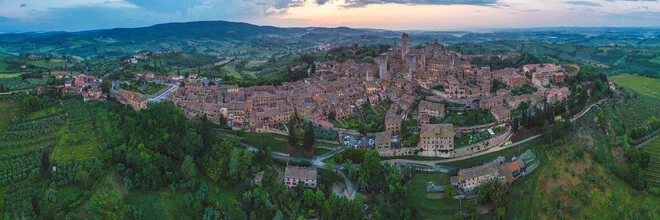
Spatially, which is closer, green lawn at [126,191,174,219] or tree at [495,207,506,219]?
tree at [495,207,506,219]

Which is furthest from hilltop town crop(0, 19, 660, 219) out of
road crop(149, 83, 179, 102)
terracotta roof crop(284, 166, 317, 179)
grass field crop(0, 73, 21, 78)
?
grass field crop(0, 73, 21, 78)

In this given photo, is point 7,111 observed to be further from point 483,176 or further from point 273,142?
point 483,176

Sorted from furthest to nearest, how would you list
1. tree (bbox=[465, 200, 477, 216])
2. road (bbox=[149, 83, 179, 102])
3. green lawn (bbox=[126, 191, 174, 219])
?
1. road (bbox=[149, 83, 179, 102])
2. green lawn (bbox=[126, 191, 174, 219])
3. tree (bbox=[465, 200, 477, 216])

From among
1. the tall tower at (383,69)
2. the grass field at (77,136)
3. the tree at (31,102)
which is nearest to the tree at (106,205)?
the grass field at (77,136)

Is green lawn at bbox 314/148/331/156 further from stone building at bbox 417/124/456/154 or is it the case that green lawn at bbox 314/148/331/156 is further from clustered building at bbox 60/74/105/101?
clustered building at bbox 60/74/105/101

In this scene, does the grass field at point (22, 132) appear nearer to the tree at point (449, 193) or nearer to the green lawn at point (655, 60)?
the tree at point (449, 193)

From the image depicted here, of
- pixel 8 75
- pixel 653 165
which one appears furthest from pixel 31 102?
pixel 653 165
